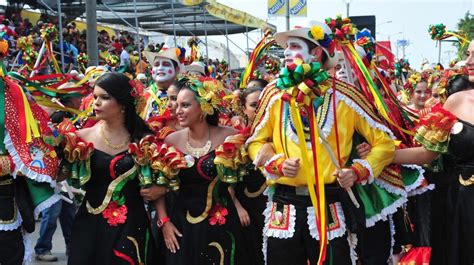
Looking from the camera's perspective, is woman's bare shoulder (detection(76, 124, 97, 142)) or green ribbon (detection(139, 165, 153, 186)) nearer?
green ribbon (detection(139, 165, 153, 186))

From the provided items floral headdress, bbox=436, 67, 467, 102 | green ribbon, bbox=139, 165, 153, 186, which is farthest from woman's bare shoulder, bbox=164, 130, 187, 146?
floral headdress, bbox=436, 67, 467, 102

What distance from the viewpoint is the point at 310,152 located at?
4.39 metres

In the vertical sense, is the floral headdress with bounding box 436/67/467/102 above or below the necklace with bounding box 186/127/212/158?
above

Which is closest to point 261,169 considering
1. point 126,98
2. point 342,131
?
point 342,131

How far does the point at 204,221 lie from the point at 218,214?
117 millimetres

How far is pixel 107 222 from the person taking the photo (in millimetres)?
5008

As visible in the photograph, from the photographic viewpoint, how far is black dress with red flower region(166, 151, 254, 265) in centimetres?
515

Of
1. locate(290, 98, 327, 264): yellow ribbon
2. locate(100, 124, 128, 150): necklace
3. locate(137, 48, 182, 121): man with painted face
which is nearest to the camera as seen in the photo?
locate(290, 98, 327, 264): yellow ribbon

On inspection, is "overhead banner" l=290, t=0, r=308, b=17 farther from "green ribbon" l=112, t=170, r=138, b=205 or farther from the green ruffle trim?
the green ruffle trim

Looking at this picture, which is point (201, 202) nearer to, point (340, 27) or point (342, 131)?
point (342, 131)

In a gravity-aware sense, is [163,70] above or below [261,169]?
above

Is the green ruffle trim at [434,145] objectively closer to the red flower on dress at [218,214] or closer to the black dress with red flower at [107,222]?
the red flower on dress at [218,214]

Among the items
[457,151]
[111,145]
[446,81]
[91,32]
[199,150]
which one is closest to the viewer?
[457,151]

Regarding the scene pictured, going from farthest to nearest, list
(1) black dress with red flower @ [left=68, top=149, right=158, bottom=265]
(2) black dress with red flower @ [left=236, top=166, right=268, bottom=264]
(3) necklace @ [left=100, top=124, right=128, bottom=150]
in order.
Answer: (2) black dress with red flower @ [left=236, top=166, right=268, bottom=264], (3) necklace @ [left=100, top=124, right=128, bottom=150], (1) black dress with red flower @ [left=68, top=149, right=158, bottom=265]
